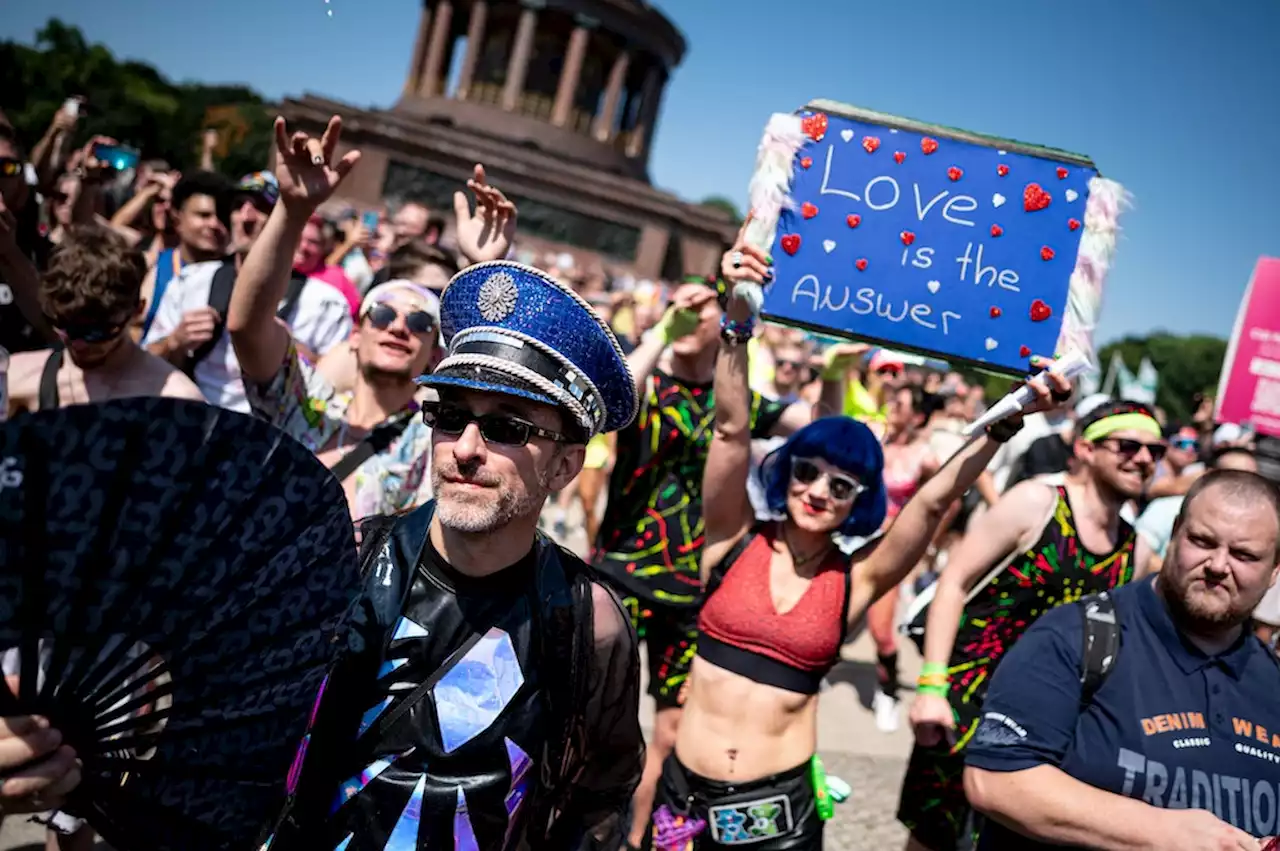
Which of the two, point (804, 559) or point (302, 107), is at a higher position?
point (302, 107)

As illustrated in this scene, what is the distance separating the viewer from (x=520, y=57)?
27656 mm

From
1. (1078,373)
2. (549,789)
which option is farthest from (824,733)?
(549,789)

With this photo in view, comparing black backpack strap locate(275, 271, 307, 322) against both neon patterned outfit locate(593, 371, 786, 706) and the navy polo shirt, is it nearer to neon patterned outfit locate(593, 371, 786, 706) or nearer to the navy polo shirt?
neon patterned outfit locate(593, 371, 786, 706)

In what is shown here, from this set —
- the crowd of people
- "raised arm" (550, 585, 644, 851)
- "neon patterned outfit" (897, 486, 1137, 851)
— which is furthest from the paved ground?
"raised arm" (550, 585, 644, 851)

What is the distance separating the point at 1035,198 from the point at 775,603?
59.7 inches

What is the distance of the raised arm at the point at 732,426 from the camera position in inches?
114

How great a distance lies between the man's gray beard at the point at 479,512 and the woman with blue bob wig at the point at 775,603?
129 centimetres

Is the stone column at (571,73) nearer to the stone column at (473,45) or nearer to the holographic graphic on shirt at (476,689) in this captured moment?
the stone column at (473,45)

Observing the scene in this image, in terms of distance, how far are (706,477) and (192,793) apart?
2102 mm

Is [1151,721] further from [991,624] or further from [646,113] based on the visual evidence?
[646,113]

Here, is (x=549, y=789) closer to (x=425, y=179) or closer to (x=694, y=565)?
(x=694, y=565)

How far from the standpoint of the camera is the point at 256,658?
1.43 meters

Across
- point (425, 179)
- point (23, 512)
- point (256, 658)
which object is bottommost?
Answer: point (256, 658)

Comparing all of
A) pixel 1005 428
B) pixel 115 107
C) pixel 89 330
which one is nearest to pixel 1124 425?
pixel 1005 428
